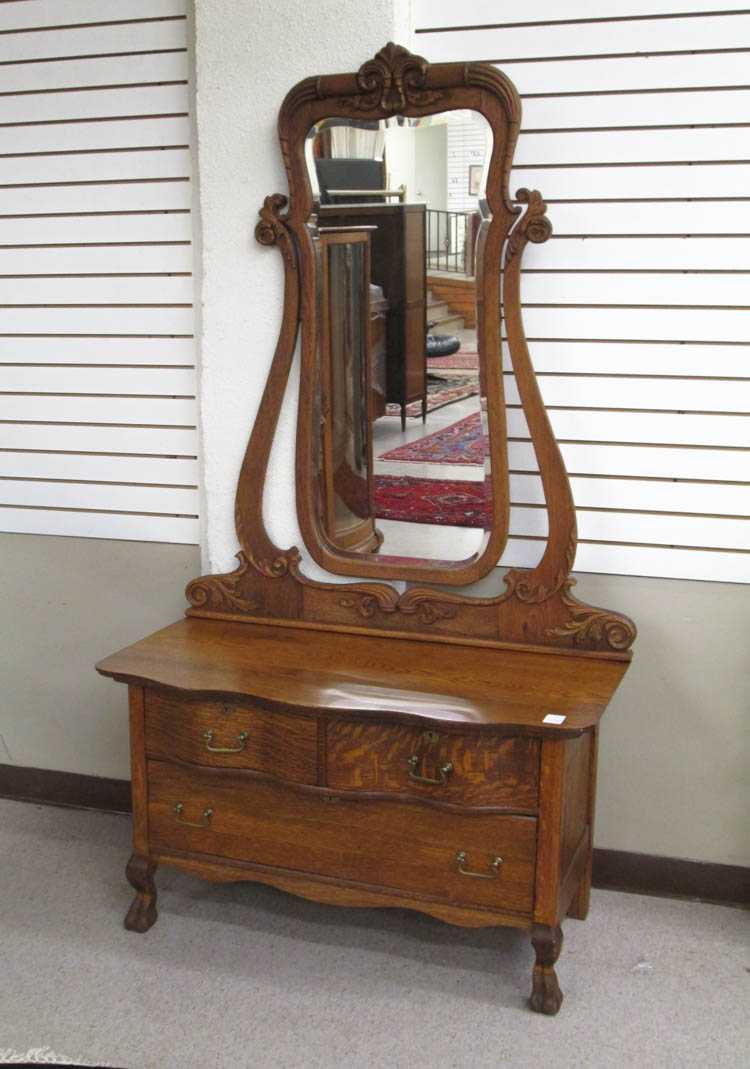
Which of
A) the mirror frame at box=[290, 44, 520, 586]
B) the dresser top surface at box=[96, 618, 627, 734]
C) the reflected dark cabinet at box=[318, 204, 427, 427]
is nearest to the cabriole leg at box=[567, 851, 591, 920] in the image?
the dresser top surface at box=[96, 618, 627, 734]

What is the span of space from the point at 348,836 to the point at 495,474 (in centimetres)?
91

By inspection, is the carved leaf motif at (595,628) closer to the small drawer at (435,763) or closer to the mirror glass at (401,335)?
the mirror glass at (401,335)

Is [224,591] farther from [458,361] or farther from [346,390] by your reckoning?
[458,361]

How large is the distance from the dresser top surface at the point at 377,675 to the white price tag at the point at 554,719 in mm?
15

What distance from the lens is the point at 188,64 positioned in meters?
3.11

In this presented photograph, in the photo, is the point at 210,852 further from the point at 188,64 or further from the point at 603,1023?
the point at 188,64

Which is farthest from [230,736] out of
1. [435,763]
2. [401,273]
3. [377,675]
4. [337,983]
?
[401,273]

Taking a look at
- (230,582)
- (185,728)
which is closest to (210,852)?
(185,728)

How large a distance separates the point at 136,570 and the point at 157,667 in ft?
2.16

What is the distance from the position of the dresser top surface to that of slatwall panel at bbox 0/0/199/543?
0.51 metres

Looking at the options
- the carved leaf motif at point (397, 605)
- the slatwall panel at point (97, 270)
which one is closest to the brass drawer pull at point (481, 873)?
the carved leaf motif at point (397, 605)

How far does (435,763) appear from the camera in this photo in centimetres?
266

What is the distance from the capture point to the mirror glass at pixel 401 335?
2836mm

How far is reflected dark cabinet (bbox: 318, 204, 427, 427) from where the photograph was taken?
289 centimetres
